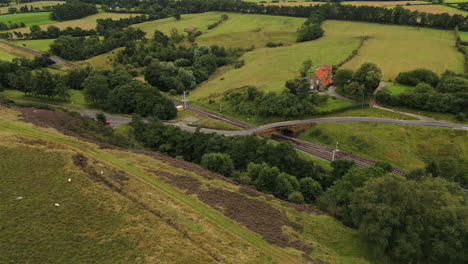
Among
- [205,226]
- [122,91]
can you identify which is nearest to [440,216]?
[205,226]

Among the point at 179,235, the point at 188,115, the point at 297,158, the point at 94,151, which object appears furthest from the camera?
the point at 188,115

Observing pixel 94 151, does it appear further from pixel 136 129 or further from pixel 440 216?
pixel 440 216

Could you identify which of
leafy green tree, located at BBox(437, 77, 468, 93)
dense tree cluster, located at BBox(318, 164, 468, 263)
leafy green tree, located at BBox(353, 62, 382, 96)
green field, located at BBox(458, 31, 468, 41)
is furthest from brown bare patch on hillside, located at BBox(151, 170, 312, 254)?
green field, located at BBox(458, 31, 468, 41)

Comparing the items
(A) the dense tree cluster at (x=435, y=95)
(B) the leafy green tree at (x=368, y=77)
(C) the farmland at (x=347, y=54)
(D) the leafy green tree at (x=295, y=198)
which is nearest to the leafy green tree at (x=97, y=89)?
(C) the farmland at (x=347, y=54)

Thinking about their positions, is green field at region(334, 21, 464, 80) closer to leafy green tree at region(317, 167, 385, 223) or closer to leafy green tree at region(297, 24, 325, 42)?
leafy green tree at region(297, 24, 325, 42)

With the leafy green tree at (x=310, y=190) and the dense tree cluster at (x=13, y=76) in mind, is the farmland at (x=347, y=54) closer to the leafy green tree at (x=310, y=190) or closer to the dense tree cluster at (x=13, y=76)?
the leafy green tree at (x=310, y=190)

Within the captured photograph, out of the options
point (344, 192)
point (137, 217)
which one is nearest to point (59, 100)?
point (137, 217)
